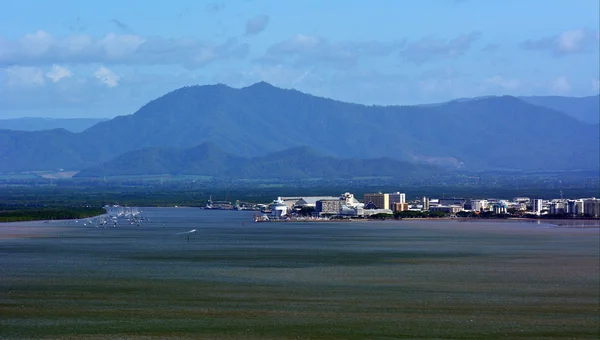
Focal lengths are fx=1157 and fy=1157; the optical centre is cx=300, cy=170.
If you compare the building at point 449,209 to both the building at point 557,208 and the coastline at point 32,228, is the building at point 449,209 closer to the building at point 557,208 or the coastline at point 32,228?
the building at point 557,208

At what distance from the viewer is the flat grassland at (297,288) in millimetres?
21375

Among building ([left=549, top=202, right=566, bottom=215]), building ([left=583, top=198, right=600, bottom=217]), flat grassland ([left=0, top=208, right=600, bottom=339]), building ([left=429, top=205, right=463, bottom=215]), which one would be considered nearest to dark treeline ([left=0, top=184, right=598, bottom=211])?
building ([left=429, top=205, right=463, bottom=215])

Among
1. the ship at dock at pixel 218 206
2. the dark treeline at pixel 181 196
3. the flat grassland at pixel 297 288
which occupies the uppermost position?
the dark treeline at pixel 181 196

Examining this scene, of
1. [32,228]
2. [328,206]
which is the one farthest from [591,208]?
[32,228]

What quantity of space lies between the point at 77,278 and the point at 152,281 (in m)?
2.04

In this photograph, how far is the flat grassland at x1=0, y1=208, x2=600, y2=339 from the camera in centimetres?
2138

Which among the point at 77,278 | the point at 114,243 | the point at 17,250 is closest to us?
the point at 77,278

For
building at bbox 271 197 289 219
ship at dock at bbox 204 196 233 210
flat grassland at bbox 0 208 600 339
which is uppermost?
ship at dock at bbox 204 196 233 210

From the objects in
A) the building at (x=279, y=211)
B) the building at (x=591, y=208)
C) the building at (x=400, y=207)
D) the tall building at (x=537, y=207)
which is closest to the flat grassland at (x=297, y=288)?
the building at (x=591, y=208)

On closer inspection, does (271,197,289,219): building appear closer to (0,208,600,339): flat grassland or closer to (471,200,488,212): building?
(471,200,488,212): building

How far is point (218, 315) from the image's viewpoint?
22.8 m

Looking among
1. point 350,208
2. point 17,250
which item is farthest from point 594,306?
point 350,208

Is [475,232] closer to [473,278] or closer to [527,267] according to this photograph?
[527,267]

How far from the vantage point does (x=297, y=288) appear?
27.3m
